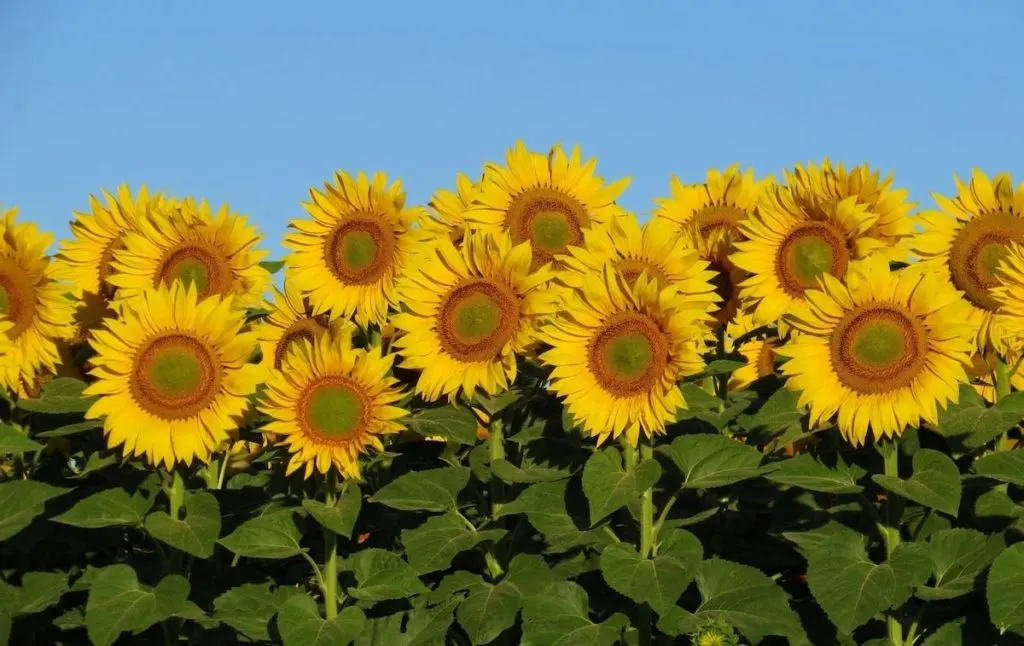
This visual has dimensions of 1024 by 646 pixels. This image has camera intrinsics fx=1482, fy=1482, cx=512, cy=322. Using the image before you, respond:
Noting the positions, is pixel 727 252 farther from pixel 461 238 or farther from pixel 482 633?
pixel 482 633

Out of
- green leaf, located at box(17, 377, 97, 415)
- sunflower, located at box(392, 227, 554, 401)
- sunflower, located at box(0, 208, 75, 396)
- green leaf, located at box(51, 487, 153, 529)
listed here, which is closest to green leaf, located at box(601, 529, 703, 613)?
sunflower, located at box(392, 227, 554, 401)

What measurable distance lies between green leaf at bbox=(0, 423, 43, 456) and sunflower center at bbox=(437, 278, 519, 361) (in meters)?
2.15

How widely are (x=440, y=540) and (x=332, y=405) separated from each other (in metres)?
0.82

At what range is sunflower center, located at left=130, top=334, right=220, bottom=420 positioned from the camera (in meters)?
7.12

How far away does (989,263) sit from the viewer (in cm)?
723

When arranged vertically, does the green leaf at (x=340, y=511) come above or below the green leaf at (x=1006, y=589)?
above

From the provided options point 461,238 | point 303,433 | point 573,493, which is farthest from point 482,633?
point 461,238

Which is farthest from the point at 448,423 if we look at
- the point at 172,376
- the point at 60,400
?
the point at 60,400

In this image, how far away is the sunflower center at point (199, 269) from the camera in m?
7.77

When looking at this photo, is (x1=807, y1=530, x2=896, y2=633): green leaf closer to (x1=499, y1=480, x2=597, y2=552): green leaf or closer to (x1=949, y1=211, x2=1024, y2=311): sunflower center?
(x1=499, y1=480, x2=597, y2=552): green leaf

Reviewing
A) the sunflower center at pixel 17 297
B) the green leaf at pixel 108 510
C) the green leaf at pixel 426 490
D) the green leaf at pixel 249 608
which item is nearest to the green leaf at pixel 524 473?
the green leaf at pixel 426 490

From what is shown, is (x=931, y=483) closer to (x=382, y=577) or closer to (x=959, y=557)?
(x=959, y=557)

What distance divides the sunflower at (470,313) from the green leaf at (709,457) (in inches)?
33.8

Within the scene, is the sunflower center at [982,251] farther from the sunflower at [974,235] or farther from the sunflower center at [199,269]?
the sunflower center at [199,269]
